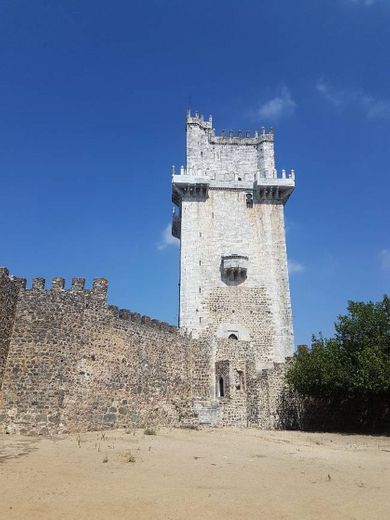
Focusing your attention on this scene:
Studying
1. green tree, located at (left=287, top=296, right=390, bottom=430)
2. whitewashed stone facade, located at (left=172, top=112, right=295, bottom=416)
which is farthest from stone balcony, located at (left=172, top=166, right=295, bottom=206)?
green tree, located at (left=287, top=296, right=390, bottom=430)

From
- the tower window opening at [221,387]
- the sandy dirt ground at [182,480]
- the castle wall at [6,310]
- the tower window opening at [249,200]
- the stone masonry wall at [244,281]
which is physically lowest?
the sandy dirt ground at [182,480]

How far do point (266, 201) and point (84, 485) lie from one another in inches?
1071

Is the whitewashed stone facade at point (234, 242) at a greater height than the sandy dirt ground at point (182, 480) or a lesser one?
greater

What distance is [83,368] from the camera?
602 inches

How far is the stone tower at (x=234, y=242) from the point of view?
2836cm

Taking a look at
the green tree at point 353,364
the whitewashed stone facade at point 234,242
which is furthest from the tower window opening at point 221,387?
the whitewashed stone facade at point 234,242

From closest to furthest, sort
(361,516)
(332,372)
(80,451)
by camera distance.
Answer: (361,516) → (80,451) → (332,372)

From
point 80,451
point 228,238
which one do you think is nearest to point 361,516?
point 80,451

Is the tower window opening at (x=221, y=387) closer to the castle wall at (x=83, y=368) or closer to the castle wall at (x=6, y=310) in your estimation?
the castle wall at (x=83, y=368)

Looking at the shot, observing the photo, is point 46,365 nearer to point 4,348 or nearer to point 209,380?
point 4,348

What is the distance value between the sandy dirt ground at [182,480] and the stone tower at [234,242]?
14.2 m

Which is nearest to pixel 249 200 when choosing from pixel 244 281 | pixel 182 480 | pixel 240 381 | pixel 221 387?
pixel 244 281

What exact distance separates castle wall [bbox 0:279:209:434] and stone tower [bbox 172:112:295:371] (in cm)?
973

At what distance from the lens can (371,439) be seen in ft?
59.4
